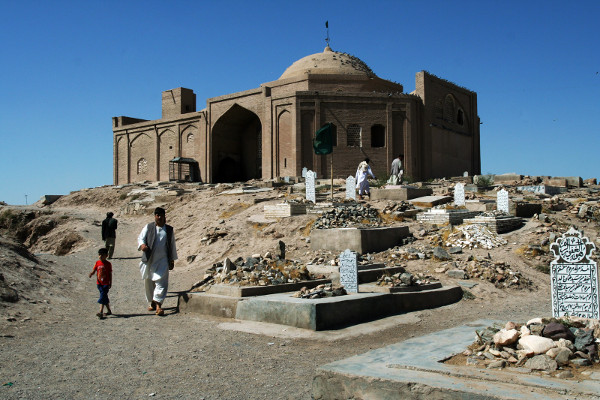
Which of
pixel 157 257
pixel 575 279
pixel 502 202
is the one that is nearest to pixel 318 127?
pixel 502 202

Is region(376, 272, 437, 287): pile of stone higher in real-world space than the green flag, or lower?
lower

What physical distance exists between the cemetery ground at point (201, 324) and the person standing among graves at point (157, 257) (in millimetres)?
312

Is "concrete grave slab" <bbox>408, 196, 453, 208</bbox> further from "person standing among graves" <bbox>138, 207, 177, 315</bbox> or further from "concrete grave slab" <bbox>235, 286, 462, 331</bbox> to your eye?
"person standing among graves" <bbox>138, 207, 177, 315</bbox>

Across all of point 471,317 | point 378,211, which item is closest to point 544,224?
point 378,211

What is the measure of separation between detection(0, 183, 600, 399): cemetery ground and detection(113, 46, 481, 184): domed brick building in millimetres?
15421

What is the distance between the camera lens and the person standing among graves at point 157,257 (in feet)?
25.8

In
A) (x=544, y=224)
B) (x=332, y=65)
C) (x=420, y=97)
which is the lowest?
(x=544, y=224)

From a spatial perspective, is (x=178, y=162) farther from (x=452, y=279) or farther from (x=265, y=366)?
(x=265, y=366)

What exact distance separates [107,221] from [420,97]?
22.7 m

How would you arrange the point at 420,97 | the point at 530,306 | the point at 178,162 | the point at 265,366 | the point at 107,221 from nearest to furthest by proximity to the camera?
the point at 265,366, the point at 530,306, the point at 107,221, the point at 420,97, the point at 178,162

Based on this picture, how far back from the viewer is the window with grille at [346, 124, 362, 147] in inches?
1239

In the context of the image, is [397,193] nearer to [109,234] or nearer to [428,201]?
[428,201]

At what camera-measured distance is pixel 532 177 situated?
85.7ft

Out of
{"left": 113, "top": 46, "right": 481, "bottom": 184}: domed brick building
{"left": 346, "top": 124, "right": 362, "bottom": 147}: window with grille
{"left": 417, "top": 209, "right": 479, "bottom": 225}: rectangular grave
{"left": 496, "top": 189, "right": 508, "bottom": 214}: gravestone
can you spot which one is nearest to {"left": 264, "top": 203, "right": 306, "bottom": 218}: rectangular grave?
{"left": 417, "top": 209, "right": 479, "bottom": 225}: rectangular grave
